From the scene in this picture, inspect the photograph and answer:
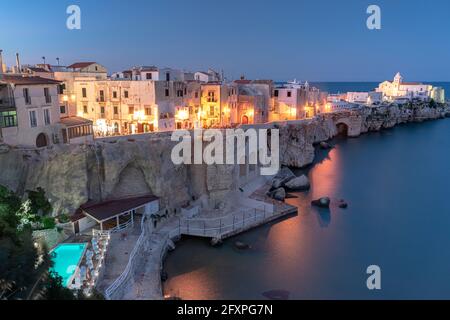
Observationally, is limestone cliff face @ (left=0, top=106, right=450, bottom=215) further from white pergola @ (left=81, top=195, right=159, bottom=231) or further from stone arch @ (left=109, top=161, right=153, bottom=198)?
white pergola @ (left=81, top=195, right=159, bottom=231)

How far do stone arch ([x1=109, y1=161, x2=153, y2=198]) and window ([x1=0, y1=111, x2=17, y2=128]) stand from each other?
8.12m

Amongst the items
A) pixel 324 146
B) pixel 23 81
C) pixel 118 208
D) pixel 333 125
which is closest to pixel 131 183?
pixel 118 208

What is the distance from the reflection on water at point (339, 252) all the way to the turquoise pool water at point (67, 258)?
5.30 m

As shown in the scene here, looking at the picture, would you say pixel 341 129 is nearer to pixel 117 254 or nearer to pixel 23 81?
pixel 23 81

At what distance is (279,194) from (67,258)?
20.9m

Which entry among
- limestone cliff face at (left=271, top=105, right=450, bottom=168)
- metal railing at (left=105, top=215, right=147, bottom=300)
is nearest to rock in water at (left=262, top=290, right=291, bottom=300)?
metal railing at (left=105, top=215, right=147, bottom=300)

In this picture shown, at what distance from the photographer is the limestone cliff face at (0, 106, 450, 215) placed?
23422mm

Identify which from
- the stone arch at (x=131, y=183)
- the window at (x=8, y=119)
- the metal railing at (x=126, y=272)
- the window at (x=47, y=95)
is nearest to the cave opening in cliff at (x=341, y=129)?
the stone arch at (x=131, y=183)

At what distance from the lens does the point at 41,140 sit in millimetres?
26344

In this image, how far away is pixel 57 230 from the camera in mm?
21281

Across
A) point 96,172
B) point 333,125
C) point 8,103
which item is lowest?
point 333,125

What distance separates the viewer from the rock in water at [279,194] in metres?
34.4

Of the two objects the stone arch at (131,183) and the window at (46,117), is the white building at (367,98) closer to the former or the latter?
the stone arch at (131,183)
